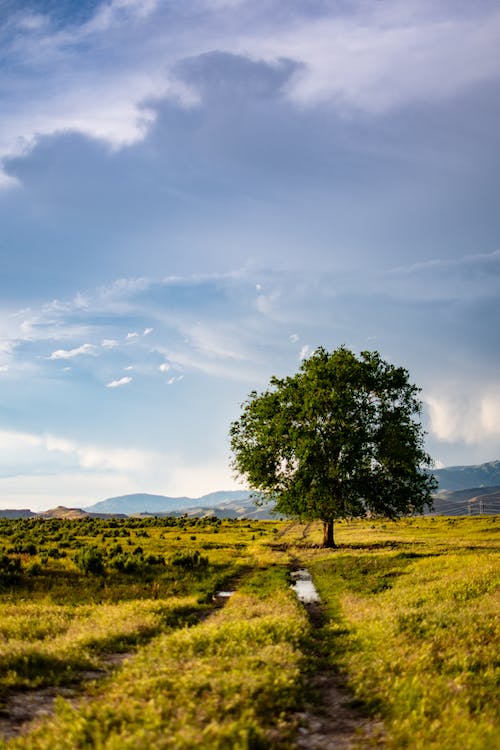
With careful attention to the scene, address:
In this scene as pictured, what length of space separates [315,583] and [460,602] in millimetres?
11019

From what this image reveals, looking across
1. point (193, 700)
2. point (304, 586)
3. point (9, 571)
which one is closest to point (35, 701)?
point (193, 700)

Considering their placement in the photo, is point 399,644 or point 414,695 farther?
point 399,644

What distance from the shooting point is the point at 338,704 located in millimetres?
10484

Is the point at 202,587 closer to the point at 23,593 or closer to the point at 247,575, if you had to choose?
the point at 247,575

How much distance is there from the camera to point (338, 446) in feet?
162

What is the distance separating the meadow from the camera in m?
8.58

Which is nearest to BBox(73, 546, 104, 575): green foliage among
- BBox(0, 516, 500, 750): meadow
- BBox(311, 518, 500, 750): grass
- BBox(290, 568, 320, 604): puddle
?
BBox(0, 516, 500, 750): meadow

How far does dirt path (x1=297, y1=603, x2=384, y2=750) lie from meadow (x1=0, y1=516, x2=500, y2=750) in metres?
0.10

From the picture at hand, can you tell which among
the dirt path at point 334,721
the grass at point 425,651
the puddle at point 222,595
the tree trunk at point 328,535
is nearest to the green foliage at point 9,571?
the puddle at point 222,595

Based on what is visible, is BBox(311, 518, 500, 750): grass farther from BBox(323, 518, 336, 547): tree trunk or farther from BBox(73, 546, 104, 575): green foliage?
BBox(323, 518, 336, 547): tree trunk

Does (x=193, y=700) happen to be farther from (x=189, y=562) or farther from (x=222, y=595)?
(x=189, y=562)

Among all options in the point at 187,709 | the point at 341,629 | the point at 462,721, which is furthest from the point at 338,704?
the point at 341,629

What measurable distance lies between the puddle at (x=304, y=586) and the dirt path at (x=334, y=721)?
13.0 metres

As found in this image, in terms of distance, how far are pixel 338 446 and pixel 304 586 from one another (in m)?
21.0
